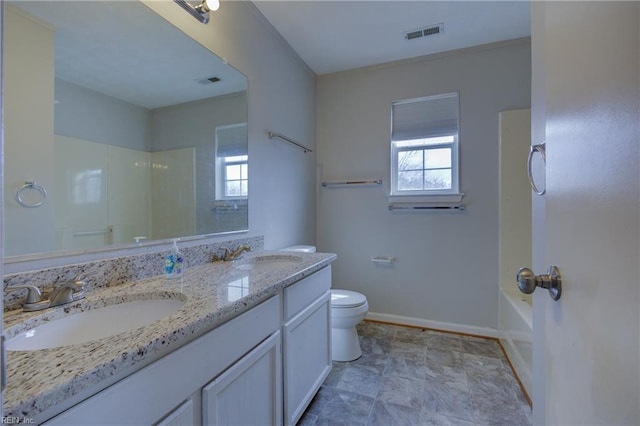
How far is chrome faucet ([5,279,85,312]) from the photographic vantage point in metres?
0.82

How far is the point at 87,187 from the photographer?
105cm

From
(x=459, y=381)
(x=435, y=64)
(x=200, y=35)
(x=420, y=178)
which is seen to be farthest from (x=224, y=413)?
(x=435, y=64)

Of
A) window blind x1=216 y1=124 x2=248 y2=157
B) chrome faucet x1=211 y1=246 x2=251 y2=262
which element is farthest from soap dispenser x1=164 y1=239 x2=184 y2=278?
window blind x1=216 y1=124 x2=248 y2=157

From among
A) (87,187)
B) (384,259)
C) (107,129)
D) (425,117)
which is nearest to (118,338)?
(87,187)

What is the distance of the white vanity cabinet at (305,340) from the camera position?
1.28 metres

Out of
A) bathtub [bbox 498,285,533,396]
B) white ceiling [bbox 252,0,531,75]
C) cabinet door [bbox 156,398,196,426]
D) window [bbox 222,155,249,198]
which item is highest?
white ceiling [bbox 252,0,531,75]

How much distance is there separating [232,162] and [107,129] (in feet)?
2.37

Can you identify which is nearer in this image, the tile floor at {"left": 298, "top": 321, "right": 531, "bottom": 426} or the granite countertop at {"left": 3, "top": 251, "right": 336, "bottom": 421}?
the granite countertop at {"left": 3, "top": 251, "right": 336, "bottom": 421}

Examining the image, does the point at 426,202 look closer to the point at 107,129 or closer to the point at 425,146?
the point at 425,146

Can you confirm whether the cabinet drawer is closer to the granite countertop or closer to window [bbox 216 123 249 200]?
the granite countertop

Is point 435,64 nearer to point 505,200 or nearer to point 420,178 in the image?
point 420,178

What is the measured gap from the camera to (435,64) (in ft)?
8.45

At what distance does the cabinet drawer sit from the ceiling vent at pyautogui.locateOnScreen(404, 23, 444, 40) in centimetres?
191

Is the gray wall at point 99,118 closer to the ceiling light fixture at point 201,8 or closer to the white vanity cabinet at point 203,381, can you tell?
the ceiling light fixture at point 201,8
